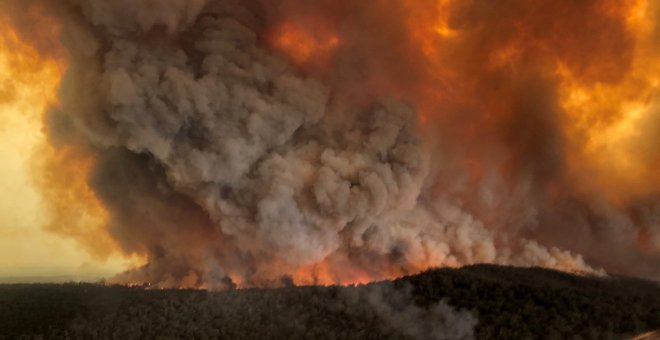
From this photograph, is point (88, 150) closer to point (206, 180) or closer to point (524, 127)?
point (206, 180)

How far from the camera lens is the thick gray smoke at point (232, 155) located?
2919 cm

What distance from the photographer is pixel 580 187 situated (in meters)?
40.6

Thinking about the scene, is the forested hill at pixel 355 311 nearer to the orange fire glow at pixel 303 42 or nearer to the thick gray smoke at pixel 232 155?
the thick gray smoke at pixel 232 155

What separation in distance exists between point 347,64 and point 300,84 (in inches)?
130

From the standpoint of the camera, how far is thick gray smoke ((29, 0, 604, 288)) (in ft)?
95.8

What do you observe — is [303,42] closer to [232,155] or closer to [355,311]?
[232,155]

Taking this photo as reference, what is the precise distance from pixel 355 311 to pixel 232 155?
9.78 meters

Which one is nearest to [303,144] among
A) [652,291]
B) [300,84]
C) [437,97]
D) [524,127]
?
[300,84]

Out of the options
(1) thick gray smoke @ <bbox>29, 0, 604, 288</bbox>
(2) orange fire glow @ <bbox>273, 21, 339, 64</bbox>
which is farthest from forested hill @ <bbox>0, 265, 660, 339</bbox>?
(2) orange fire glow @ <bbox>273, 21, 339, 64</bbox>

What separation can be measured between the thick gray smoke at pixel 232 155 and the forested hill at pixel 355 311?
5.80 metres

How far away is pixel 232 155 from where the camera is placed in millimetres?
29656

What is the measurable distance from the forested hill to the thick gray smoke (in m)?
5.80

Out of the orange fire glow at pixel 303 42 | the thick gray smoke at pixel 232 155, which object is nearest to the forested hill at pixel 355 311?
the thick gray smoke at pixel 232 155

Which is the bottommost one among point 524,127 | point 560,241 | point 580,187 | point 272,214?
point 272,214
